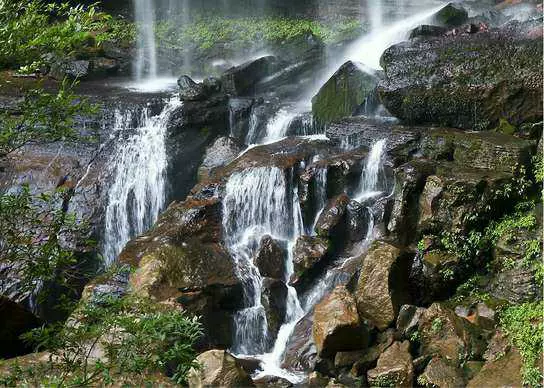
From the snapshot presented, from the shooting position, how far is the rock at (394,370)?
818 centimetres

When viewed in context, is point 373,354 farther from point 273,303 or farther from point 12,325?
point 12,325

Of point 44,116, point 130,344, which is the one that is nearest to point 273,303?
point 130,344

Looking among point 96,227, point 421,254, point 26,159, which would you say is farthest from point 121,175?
point 421,254

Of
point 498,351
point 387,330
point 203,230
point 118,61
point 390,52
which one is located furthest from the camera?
point 118,61

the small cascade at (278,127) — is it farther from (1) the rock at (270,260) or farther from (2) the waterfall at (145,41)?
(2) the waterfall at (145,41)

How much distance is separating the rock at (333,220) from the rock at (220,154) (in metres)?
4.03

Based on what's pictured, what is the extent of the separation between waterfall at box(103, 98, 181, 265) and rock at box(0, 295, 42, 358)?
5562mm

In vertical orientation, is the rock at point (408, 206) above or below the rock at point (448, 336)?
above

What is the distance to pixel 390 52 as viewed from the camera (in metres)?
13.9

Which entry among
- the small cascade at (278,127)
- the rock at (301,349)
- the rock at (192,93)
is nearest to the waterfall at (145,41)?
the rock at (192,93)

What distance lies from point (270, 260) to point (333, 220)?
1531mm

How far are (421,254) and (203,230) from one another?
4.65m

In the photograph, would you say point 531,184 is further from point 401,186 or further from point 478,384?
point 478,384

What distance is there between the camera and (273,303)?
10.6 meters
